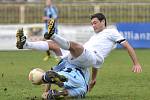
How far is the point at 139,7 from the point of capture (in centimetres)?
3091

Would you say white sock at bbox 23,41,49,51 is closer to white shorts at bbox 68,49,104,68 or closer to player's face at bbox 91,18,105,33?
white shorts at bbox 68,49,104,68

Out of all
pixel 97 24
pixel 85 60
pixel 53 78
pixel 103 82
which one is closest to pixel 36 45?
pixel 53 78

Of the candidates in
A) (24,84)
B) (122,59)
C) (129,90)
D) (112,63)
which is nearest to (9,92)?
(24,84)

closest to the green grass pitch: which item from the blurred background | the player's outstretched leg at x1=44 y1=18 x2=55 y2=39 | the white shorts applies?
the white shorts

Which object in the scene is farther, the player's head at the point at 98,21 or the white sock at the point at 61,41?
the player's head at the point at 98,21

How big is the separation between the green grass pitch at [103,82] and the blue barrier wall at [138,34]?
657 centimetres

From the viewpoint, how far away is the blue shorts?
972 centimetres

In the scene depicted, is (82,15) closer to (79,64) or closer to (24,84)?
(24,84)

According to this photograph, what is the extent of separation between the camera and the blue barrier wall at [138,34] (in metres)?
27.0

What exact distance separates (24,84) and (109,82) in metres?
2.01

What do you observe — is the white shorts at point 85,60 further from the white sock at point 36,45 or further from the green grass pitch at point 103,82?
the green grass pitch at point 103,82

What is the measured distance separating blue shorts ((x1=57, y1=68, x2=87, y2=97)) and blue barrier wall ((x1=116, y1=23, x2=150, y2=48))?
679 inches

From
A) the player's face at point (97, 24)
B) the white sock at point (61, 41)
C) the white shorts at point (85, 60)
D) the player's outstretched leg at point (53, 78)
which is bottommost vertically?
the player's outstretched leg at point (53, 78)

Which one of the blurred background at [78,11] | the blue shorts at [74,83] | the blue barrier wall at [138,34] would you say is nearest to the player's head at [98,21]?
the blue shorts at [74,83]
